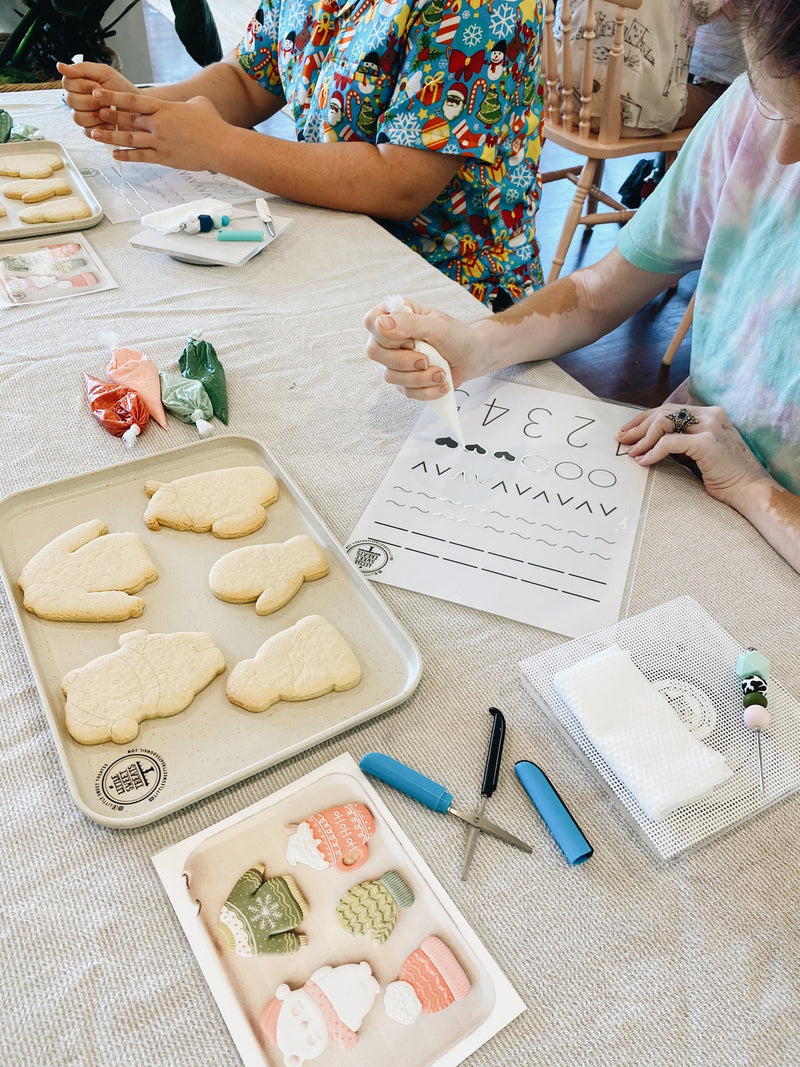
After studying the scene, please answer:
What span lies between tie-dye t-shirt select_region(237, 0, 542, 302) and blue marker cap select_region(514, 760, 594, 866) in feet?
3.18

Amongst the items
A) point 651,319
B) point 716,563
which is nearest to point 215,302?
point 716,563

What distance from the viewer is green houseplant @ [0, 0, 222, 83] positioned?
1.84 metres

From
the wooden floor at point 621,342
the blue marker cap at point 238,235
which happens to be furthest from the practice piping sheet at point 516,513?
the wooden floor at point 621,342

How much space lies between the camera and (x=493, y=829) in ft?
1.69

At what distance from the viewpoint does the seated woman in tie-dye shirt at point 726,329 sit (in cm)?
81

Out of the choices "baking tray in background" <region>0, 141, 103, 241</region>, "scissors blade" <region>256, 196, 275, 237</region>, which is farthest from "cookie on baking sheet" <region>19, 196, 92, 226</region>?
"scissors blade" <region>256, 196, 275, 237</region>

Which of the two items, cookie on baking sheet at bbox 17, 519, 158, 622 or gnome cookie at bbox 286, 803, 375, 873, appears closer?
gnome cookie at bbox 286, 803, 375, 873

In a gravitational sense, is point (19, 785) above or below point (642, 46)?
below

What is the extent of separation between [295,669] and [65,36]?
2186mm

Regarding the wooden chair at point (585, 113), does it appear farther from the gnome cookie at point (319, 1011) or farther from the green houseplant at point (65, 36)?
the gnome cookie at point (319, 1011)

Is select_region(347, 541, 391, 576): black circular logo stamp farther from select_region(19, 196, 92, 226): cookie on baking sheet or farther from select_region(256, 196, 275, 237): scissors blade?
select_region(19, 196, 92, 226): cookie on baking sheet

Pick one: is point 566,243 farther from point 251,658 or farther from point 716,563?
point 251,658

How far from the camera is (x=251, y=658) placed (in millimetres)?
606

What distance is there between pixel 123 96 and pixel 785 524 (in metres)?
1.17
